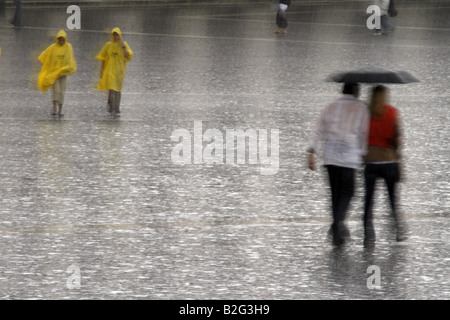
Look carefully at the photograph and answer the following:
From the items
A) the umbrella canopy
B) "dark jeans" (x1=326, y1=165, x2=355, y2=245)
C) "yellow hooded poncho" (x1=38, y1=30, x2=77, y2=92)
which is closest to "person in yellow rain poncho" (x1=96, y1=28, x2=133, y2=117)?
"yellow hooded poncho" (x1=38, y1=30, x2=77, y2=92)

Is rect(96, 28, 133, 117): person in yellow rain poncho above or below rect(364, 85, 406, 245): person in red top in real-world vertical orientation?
above

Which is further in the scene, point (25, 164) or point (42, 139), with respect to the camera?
point (42, 139)

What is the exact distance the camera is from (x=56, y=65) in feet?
50.9

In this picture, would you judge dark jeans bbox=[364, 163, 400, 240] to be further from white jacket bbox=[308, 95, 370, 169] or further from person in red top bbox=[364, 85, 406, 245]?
white jacket bbox=[308, 95, 370, 169]

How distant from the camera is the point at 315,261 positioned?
739 cm

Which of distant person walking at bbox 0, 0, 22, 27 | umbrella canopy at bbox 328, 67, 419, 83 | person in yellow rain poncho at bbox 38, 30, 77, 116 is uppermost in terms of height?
distant person walking at bbox 0, 0, 22, 27

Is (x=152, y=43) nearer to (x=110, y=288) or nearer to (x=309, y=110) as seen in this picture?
(x=309, y=110)

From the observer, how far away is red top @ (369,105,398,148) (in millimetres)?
7855

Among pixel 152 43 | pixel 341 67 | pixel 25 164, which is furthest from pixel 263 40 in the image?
pixel 25 164

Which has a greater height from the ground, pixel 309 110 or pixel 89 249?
pixel 309 110

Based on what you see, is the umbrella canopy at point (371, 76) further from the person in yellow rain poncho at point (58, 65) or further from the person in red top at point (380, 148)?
the person in yellow rain poncho at point (58, 65)

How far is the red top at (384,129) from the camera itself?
7.86 m

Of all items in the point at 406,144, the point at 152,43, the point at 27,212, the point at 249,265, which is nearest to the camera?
the point at 249,265
